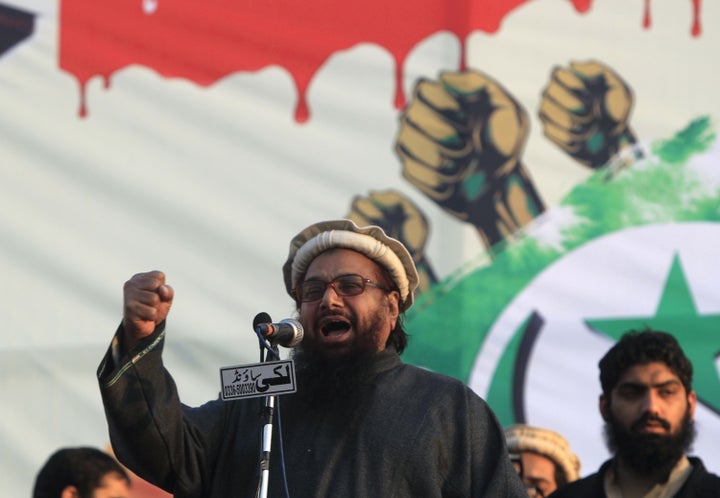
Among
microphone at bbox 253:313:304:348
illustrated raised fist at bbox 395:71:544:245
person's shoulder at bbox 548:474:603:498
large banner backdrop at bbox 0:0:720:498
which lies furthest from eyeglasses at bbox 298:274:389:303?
illustrated raised fist at bbox 395:71:544:245

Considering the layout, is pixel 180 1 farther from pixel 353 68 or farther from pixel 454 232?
pixel 454 232

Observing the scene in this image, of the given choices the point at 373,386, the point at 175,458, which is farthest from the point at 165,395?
the point at 373,386

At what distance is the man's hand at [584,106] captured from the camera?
17.0 feet

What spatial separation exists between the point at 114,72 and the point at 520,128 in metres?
1.63

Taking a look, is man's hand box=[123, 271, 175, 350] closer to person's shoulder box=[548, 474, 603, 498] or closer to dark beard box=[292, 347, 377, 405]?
dark beard box=[292, 347, 377, 405]

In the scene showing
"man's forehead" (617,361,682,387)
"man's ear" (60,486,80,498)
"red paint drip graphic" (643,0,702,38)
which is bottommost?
"man's ear" (60,486,80,498)

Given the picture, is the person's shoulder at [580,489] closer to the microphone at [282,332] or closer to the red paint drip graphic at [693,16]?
the microphone at [282,332]

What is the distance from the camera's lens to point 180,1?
17.6 feet

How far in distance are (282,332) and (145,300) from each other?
0.97ft

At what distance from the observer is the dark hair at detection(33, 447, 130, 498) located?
13.7 ft

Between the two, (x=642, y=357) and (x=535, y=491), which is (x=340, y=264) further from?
(x=535, y=491)

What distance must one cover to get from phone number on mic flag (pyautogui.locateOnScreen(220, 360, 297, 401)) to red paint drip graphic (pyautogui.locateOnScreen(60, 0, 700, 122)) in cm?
259

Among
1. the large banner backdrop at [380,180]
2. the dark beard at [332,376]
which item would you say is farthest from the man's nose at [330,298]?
the large banner backdrop at [380,180]

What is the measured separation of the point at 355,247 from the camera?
3.22 metres
